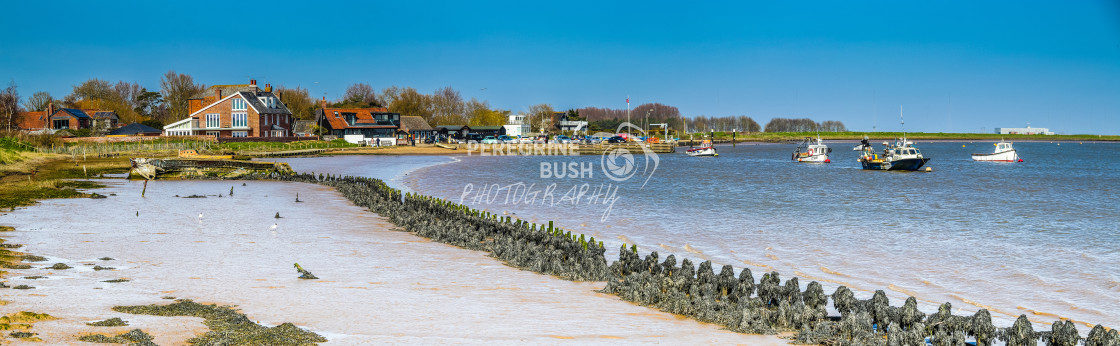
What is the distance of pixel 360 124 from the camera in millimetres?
129875

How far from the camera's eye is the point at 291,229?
2472cm

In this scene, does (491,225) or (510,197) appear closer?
(491,225)

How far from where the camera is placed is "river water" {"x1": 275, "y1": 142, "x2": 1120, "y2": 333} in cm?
1734

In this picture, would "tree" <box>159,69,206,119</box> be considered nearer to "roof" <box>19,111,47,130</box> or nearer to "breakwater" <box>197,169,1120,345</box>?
"roof" <box>19,111,47,130</box>

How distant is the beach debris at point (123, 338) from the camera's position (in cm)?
1062

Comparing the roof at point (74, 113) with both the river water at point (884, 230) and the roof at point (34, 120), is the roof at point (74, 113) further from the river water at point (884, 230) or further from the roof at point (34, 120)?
the river water at point (884, 230)

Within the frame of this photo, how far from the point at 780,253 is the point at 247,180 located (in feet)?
118

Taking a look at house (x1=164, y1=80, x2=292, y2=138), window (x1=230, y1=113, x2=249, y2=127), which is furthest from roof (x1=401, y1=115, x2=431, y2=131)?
window (x1=230, y1=113, x2=249, y2=127)

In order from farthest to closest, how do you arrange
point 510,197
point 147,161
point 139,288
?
point 147,161 → point 510,197 → point 139,288

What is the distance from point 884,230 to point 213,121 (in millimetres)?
94398

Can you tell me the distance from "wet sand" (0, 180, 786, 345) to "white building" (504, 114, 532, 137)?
152834mm

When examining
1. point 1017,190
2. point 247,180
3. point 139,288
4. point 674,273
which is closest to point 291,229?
point 139,288

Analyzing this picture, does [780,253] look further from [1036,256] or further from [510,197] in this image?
[510,197]

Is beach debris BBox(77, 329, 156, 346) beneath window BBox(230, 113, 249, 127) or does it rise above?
beneath
